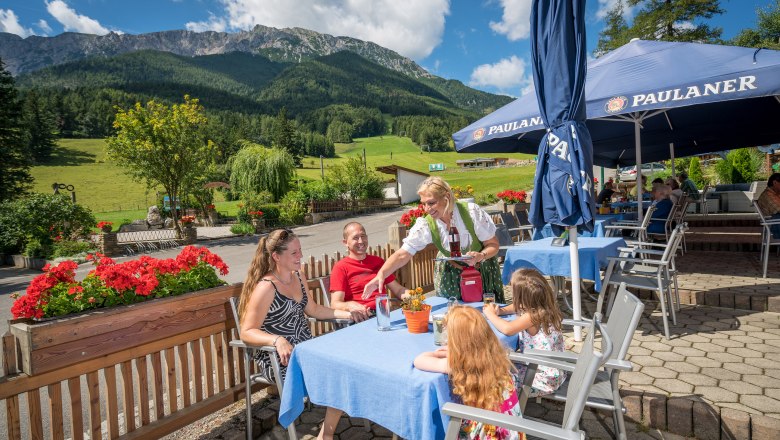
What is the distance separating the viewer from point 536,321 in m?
2.39

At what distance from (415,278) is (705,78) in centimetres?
408

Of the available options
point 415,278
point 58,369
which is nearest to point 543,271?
point 415,278

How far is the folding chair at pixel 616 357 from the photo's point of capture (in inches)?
79.9

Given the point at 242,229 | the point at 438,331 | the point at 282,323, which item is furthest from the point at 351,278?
the point at 242,229

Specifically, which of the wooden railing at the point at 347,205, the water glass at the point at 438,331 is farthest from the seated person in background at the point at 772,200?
the wooden railing at the point at 347,205

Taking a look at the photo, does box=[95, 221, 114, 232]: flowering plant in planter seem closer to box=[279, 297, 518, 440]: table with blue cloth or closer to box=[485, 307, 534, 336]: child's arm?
box=[279, 297, 518, 440]: table with blue cloth

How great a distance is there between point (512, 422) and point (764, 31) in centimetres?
3770

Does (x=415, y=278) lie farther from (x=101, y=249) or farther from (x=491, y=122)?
(x=101, y=249)

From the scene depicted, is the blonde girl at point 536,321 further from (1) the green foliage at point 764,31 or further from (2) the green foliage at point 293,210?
(1) the green foliage at point 764,31

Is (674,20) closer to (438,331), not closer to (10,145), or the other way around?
(438,331)

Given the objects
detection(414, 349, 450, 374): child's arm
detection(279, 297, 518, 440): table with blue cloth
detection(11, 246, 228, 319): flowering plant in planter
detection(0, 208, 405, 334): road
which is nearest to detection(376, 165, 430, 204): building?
detection(0, 208, 405, 334): road

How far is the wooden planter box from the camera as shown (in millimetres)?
2215

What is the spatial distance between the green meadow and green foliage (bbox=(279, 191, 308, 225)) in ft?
40.3

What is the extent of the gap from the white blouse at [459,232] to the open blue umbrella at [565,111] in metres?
0.72
